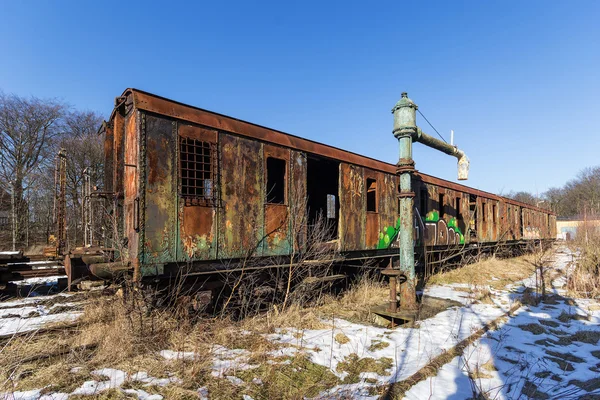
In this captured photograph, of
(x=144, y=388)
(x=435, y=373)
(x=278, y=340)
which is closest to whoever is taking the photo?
(x=144, y=388)

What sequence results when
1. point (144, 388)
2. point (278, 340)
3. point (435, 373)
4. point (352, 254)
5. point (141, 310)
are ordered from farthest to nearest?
point (352, 254) < point (278, 340) < point (141, 310) < point (435, 373) < point (144, 388)

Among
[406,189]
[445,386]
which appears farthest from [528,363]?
[406,189]

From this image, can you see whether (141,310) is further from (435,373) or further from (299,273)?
(435,373)

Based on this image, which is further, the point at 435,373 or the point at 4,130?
the point at 4,130

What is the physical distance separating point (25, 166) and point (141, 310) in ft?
85.9

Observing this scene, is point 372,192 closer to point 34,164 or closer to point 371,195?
point 371,195

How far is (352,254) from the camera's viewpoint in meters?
8.04

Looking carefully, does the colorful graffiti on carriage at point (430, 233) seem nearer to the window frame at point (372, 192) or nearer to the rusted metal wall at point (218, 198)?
the window frame at point (372, 192)

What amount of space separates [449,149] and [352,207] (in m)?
3.28

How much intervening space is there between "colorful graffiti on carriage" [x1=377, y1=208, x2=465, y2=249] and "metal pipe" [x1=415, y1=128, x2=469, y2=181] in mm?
1766

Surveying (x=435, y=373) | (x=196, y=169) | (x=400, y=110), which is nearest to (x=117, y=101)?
(x=196, y=169)

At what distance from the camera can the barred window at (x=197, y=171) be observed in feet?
16.4

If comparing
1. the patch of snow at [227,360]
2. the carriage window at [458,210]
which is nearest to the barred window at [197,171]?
the patch of snow at [227,360]

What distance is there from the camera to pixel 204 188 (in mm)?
5230
